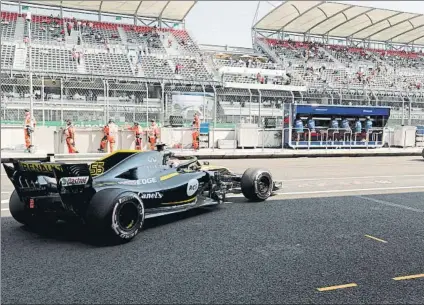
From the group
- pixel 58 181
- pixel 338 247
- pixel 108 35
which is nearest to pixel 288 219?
pixel 338 247

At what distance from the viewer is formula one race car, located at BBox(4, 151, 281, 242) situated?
4910 mm

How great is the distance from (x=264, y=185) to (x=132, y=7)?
34725mm

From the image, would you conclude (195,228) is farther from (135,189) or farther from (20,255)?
(20,255)

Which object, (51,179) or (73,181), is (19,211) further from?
(73,181)

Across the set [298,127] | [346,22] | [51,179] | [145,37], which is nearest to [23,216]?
[51,179]

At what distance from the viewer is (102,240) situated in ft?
16.6

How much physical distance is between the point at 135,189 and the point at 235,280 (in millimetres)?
2094

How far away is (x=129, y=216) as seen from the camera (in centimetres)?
522

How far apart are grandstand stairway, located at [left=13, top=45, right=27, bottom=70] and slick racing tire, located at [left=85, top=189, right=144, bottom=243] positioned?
26387mm

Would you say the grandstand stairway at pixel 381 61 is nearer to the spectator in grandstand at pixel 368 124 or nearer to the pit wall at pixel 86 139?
the spectator in grandstand at pixel 368 124

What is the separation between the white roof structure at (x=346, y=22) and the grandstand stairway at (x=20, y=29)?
21.0 metres

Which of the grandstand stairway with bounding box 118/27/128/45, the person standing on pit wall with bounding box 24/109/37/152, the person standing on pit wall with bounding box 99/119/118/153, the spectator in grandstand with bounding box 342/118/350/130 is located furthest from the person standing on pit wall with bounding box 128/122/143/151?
the grandstand stairway with bounding box 118/27/128/45

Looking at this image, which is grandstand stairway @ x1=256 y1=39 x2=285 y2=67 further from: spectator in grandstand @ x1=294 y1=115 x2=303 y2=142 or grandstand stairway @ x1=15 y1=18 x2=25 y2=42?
grandstand stairway @ x1=15 y1=18 x2=25 y2=42

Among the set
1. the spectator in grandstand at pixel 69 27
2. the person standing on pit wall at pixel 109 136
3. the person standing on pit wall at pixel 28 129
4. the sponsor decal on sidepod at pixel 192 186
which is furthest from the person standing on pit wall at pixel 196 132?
the spectator in grandstand at pixel 69 27
